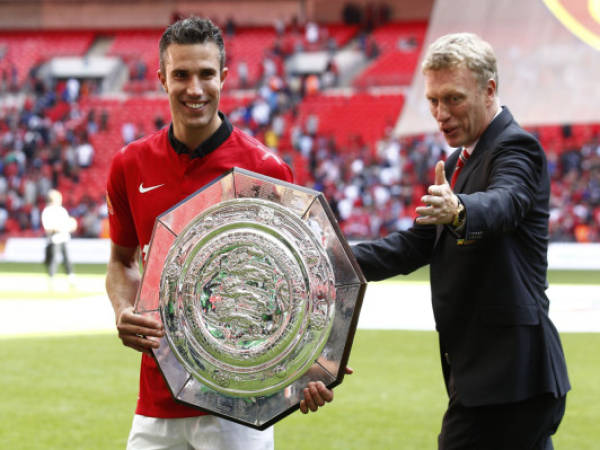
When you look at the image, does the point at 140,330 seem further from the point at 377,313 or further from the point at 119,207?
the point at 377,313

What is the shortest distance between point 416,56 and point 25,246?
1712 cm

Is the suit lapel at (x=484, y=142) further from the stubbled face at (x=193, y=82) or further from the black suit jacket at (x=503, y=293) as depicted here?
the stubbled face at (x=193, y=82)

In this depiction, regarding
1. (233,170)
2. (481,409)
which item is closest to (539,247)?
(481,409)

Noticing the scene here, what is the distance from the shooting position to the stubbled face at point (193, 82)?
2.82m

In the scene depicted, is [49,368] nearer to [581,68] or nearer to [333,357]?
[333,357]

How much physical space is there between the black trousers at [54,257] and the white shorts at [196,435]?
1412cm

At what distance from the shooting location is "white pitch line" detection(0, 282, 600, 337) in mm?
11039

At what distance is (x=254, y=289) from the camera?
97.9 inches

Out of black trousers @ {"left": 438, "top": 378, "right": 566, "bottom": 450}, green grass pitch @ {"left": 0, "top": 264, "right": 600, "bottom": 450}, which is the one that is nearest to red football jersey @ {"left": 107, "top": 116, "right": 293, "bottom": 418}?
black trousers @ {"left": 438, "top": 378, "right": 566, "bottom": 450}

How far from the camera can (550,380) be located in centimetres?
280

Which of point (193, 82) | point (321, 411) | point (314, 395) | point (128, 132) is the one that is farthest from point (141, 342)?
point (128, 132)

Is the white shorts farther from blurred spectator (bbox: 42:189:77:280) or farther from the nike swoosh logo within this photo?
blurred spectator (bbox: 42:189:77:280)

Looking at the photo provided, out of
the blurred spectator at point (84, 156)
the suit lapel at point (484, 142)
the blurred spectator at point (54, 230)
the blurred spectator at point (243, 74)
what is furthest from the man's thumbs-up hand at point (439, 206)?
the blurred spectator at point (243, 74)

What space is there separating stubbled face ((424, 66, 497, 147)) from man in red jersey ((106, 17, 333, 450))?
20.8 inches
